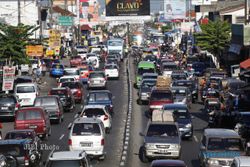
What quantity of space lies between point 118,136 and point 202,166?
36.9ft

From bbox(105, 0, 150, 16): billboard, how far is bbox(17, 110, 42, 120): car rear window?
79.2 m

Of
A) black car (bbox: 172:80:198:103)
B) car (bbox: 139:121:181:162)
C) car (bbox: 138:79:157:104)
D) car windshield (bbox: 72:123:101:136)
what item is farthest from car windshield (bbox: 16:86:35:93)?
car (bbox: 139:121:181:162)

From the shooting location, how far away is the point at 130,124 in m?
42.5

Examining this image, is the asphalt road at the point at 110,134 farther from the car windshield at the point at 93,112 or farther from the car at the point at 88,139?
the car windshield at the point at 93,112

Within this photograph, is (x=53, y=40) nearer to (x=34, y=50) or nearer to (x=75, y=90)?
(x=34, y=50)

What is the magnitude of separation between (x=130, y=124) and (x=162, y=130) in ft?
41.6

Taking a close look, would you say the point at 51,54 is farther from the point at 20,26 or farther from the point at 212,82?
the point at 212,82

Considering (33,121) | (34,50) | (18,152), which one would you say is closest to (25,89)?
(33,121)

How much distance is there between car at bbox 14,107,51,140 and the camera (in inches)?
Answer: 1432

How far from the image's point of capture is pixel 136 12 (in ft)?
380

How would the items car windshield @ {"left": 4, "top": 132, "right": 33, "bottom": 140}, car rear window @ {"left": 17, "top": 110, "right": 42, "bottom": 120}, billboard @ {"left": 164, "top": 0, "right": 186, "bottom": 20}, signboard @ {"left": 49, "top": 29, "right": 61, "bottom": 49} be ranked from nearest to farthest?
1. car windshield @ {"left": 4, "top": 132, "right": 33, "bottom": 140}
2. car rear window @ {"left": 17, "top": 110, "right": 42, "bottom": 120}
3. signboard @ {"left": 49, "top": 29, "right": 61, "bottom": 49}
4. billboard @ {"left": 164, "top": 0, "right": 186, "bottom": 20}

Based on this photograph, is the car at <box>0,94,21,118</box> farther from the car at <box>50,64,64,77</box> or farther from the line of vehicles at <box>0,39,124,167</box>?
the car at <box>50,64,64,77</box>

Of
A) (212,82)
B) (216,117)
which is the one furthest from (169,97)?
(212,82)

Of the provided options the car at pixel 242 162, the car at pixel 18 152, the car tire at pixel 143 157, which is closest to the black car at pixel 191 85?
the car tire at pixel 143 157
